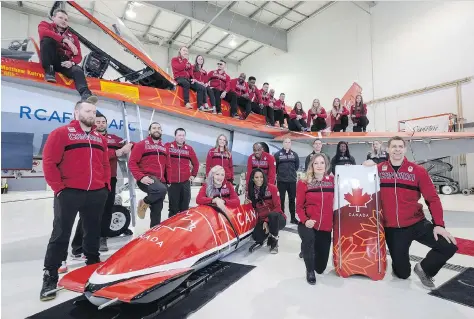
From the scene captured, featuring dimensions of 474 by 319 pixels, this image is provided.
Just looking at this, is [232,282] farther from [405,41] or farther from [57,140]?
[405,41]

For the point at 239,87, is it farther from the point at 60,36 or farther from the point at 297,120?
the point at 60,36

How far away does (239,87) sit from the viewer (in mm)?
6684

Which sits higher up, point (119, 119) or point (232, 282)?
point (119, 119)

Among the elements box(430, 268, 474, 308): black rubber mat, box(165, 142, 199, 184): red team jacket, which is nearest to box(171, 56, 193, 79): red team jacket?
box(165, 142, 199, 184): red team jacket

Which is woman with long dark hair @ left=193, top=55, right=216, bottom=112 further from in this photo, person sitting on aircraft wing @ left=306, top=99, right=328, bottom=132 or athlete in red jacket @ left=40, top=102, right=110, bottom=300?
person sitting on aircraft wing @ left=306, top=99, right=328, bottom=132

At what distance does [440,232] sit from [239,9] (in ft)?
48.3

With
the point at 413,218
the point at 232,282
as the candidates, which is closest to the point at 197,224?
the point at 232,282

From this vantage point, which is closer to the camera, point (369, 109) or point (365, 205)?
point (365, 205)

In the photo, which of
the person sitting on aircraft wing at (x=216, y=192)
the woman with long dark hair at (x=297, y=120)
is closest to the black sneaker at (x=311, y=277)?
the person sitting on aircraft wing at (x=216, y=192)

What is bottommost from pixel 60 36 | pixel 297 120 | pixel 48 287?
pixel 48 287

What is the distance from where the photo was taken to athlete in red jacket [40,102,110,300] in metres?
2.29

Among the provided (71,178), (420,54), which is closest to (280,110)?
(71,178)

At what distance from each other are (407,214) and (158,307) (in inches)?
92.8

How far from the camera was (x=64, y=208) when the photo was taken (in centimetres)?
234
